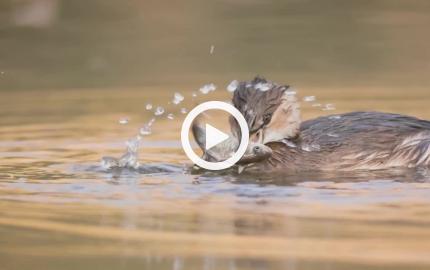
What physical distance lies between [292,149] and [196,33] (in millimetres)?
8038

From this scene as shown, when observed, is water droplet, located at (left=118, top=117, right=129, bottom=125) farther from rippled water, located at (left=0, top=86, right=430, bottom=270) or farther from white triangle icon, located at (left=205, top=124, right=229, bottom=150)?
white triangle icon, located at (left=205, top=124, right=229, bottom=150)

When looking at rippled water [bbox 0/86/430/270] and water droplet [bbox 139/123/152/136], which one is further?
water droplet [bbox 139/123/152/136]

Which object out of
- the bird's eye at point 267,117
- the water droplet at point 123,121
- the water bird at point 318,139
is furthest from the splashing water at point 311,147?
the water droplet at point 123,121

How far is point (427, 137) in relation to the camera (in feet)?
34.5

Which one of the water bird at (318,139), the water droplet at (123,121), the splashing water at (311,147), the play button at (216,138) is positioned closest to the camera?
the play button at (216,138)

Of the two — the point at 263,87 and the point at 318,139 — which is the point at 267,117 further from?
the point at 318,139

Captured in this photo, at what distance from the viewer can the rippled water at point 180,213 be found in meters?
7.43

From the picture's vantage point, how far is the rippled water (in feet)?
24.4

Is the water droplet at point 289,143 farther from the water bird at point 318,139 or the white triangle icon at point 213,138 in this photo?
the white triangle icon at point 213,138

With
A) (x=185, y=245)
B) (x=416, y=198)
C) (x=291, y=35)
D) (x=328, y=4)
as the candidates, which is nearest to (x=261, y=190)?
(x=416, y=198)

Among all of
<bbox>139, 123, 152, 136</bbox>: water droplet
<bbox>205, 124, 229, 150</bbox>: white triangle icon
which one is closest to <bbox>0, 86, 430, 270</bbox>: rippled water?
<bbox>139, 123, 152, 136</bbox>: water droplet

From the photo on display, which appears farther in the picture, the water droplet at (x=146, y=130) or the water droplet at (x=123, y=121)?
the water droplet at (x=123, y=121)

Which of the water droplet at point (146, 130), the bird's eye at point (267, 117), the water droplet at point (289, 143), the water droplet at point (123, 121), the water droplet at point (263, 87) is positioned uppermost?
the water droplet at point (263, 87)

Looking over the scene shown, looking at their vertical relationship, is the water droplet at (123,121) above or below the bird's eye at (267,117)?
above
